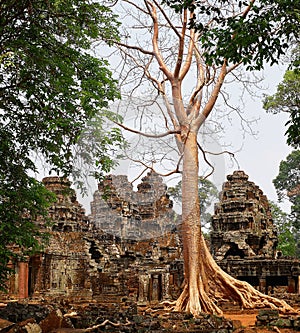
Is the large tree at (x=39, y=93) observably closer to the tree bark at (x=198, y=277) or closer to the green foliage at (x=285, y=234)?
the tree bark at (x=198, y=277)

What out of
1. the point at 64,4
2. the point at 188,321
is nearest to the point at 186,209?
the point at 188,321

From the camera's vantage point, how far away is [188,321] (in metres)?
9.09

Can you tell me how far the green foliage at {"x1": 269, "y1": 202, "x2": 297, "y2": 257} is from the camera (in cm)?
3403

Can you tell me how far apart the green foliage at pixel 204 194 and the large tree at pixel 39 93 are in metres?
29.3

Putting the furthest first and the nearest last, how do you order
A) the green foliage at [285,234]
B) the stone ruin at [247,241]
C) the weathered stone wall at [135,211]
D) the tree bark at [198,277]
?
the green foliage at [285,234] → the weathered stone wall at [135,211] → the stone ruin at [247,241] → the tree bark at [198,277]

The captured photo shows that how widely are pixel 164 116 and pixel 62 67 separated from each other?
6.44 m

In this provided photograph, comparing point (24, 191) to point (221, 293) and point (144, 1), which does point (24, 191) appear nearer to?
point (221, 293)

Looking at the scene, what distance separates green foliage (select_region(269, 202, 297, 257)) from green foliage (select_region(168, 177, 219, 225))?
5.68 meters

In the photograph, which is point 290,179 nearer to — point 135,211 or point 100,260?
point 135,211

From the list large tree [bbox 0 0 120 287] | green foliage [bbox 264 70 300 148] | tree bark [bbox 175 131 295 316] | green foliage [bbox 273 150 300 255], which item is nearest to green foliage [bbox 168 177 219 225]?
green foliage [bbox 273 150 300 255]

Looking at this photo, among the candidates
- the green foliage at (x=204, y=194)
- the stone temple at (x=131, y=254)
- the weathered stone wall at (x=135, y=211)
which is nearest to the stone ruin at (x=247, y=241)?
the stone temple at (x=131, y=254)

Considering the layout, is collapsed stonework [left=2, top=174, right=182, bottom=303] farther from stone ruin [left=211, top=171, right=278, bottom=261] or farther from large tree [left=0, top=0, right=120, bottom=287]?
large tree [left=0, top=0, right=120, bottom=287]

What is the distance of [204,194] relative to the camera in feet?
136

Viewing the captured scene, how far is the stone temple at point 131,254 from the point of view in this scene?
1866 cm
